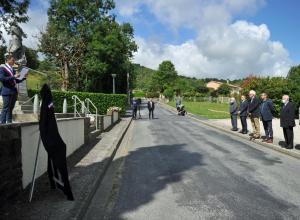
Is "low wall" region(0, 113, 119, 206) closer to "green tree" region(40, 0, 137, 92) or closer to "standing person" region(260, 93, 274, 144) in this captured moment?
"standing person" region(260, 93, 274, 144)

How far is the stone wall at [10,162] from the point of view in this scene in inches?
227

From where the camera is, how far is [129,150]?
1384 cm

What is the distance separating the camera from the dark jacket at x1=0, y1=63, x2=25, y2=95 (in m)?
8.63

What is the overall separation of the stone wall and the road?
1215mm

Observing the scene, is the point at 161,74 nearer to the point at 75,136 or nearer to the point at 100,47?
the point at 100,47

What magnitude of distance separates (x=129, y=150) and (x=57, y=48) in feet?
131

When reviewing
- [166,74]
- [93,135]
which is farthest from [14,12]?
[166,74]

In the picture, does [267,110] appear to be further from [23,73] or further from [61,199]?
[61,199]

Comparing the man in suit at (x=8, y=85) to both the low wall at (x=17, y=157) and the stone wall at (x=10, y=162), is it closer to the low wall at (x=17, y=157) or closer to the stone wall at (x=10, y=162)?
the low wall at (x=17, y=157)

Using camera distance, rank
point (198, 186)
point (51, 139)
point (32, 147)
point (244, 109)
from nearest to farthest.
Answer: point (51, 139)
point (32, 147)
point (198, 186)
point (244, 109)

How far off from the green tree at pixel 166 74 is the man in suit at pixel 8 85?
105 meters

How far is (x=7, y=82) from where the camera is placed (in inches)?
343

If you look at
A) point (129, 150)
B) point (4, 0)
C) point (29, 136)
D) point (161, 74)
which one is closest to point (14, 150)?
point (29, 136)

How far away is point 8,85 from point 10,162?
3148 mm
